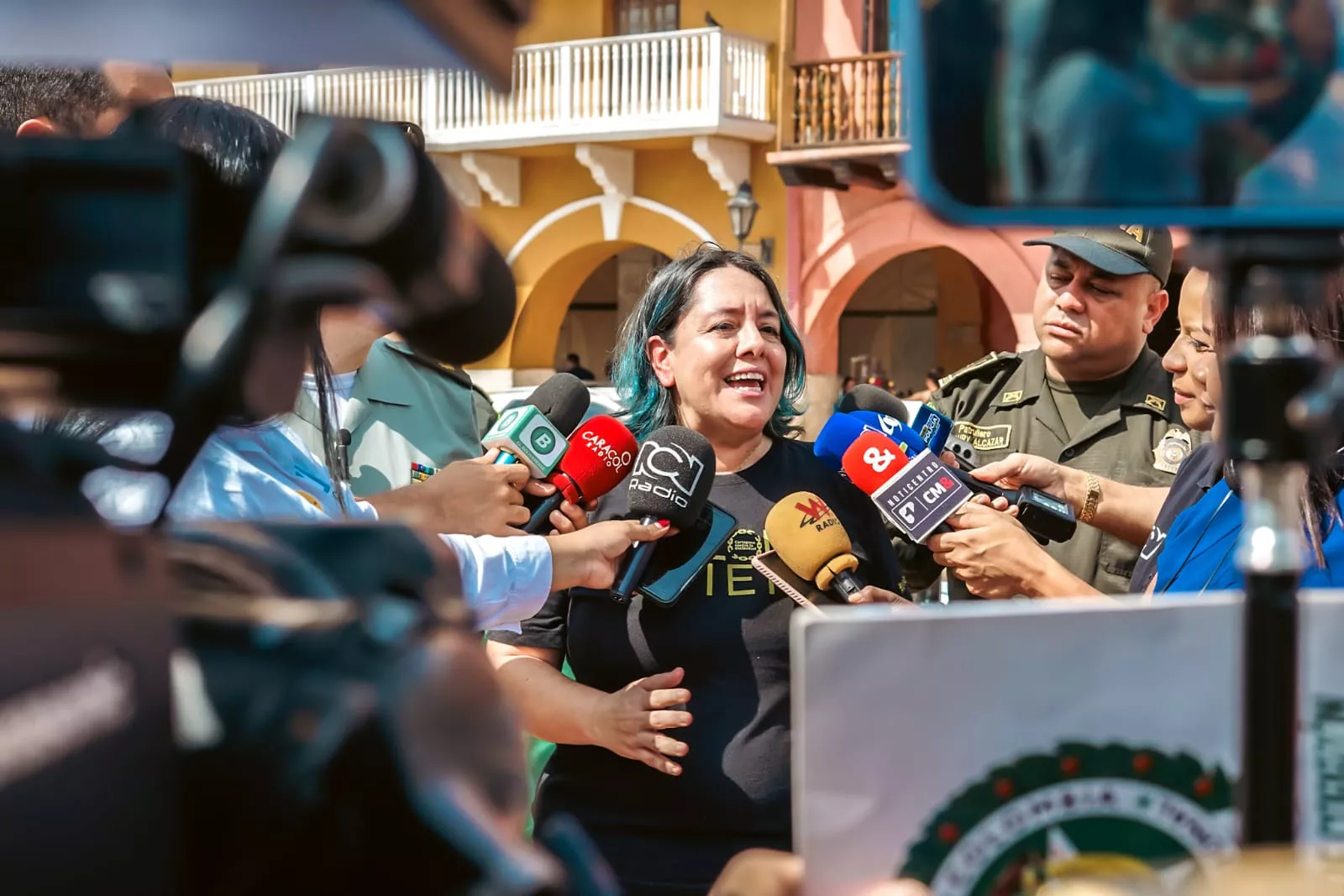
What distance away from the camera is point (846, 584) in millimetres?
2340

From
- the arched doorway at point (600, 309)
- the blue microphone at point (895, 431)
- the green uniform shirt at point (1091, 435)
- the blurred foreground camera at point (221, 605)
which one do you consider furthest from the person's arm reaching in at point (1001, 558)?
the arched doorway at point (600, 309)

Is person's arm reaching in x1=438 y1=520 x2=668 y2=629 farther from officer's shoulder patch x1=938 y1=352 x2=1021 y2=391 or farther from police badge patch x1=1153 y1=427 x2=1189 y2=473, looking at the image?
officer's shoulder patch x1=938 y1=352 x2=1021 y2=391

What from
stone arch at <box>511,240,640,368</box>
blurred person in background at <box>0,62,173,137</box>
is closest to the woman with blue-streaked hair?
blurred person in background at <box>0,62,173,137</box>

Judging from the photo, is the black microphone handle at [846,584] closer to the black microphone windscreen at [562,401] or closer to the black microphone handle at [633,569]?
the black microphone handle at [633,569]

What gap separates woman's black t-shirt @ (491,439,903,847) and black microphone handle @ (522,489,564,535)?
0.15m

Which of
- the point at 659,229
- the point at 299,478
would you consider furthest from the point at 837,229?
the point at 299,478

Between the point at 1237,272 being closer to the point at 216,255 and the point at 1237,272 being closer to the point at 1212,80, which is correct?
the point at 1212,80

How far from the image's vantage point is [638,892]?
230 cm

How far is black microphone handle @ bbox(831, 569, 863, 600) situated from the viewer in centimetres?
233

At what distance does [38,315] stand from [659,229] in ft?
44.7

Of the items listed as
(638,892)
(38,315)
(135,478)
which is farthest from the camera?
(638,892)

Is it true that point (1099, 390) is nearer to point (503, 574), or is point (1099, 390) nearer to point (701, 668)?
point (701, 668)

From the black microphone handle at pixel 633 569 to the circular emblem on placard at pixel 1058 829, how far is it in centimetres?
148

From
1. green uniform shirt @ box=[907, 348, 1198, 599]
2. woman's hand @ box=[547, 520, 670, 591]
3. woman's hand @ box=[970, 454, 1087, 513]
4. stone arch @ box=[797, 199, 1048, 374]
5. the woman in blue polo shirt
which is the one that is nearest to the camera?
the woman in blue polo shirt
